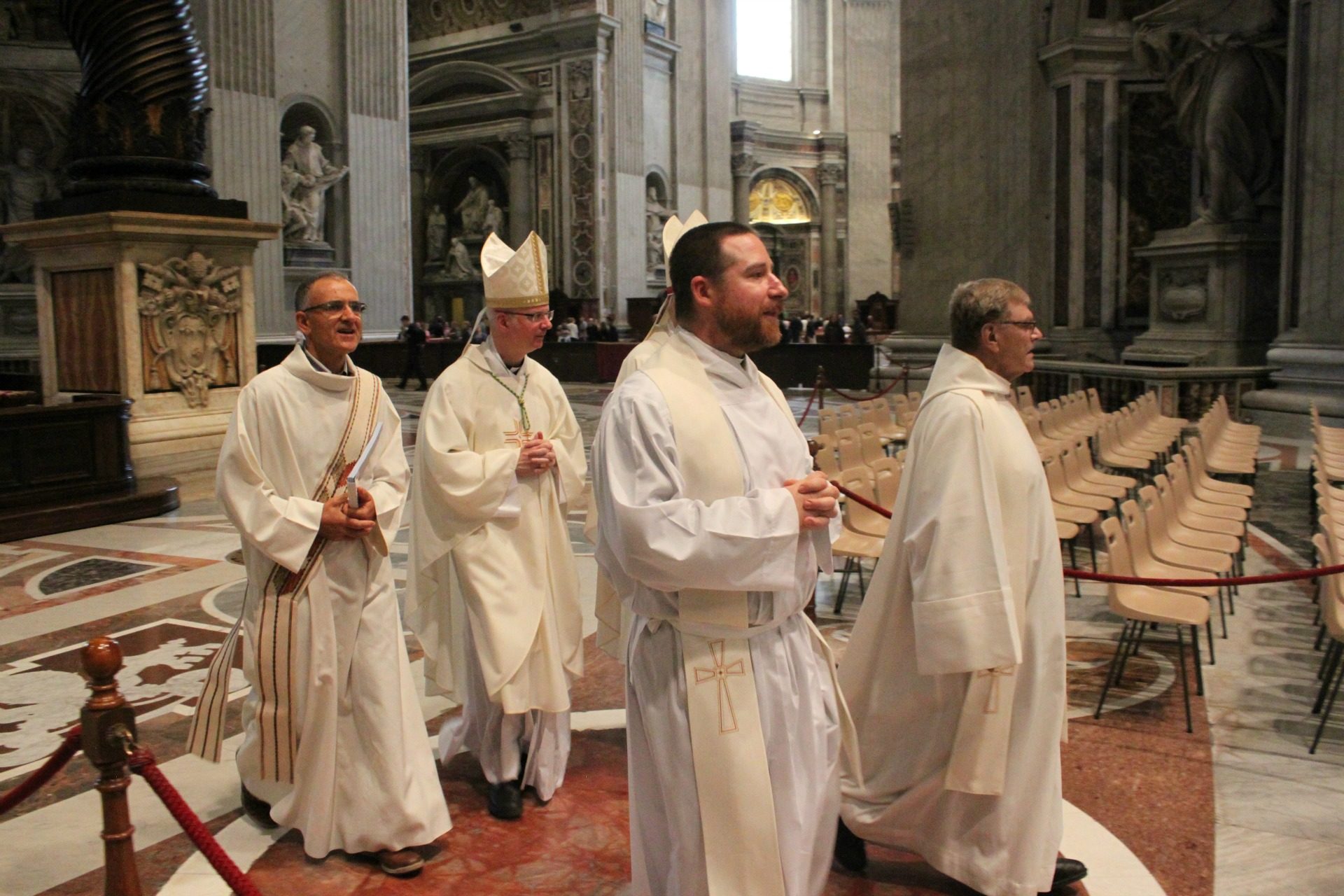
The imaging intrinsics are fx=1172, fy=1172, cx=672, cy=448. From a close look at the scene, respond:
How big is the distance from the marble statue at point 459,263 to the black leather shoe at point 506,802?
26.6 metres

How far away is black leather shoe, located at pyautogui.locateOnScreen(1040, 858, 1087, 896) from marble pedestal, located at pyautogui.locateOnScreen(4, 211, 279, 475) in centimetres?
807

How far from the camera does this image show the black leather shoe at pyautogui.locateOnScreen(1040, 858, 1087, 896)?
3129 mm

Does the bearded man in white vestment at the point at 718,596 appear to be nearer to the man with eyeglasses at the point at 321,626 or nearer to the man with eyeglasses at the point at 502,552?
the man with eyeglasses at the point at 321,626

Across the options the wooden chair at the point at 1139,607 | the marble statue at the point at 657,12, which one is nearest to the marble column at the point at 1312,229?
the wooden chair at the point at 1139,607

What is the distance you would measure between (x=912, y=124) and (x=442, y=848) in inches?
696

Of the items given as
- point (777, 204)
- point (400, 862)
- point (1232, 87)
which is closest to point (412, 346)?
point (1232, 87)

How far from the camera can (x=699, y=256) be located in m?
2.60

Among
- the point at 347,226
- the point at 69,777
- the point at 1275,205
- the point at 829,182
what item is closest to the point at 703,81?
the point at 829,182

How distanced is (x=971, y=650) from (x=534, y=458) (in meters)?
1.67

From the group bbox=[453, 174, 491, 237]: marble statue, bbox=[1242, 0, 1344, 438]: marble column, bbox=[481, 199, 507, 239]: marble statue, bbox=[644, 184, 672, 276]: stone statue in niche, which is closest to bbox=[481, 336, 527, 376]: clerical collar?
bbox=[1242, 0, 1344, 438]: marble column

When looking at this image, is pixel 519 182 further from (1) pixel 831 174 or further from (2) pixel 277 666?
(2) pixel 277 666

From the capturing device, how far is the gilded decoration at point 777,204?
127 ft

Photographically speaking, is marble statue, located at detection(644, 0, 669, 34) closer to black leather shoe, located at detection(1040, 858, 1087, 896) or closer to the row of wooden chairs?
the row of wooden chairs

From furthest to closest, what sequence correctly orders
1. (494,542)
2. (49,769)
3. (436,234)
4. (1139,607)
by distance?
(436,234), (1139,607), (494,542), (49,769)
